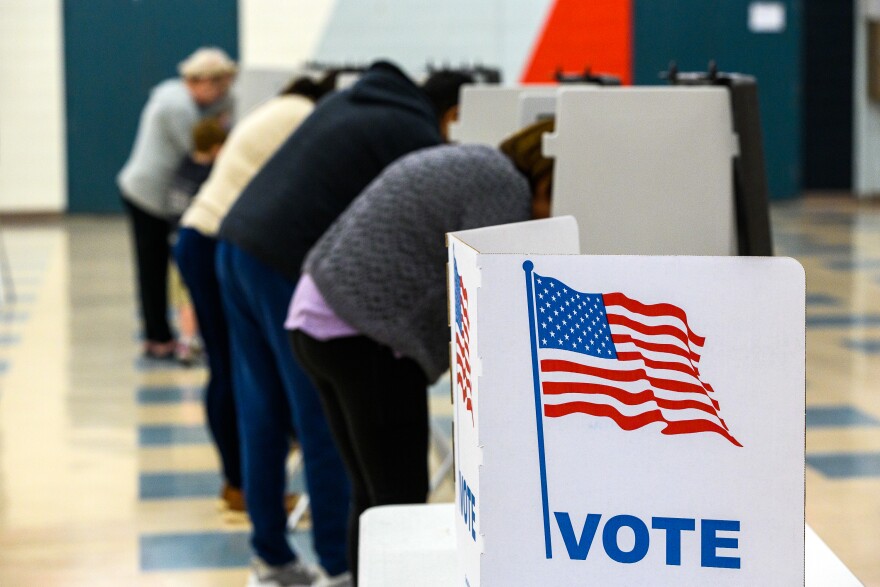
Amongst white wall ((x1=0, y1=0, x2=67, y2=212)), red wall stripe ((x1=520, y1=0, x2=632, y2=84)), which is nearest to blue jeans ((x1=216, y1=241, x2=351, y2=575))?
red wall stripe ((x1=520, y1=0, x2=632, y2=84))

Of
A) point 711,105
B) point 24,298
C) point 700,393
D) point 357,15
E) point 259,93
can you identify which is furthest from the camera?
point 357,15

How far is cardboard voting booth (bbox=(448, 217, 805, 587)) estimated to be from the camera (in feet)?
3.66

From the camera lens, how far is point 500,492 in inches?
44.8

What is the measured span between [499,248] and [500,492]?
9.2 inches

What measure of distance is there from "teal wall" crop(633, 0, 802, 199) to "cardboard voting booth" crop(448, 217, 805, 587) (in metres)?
11.9

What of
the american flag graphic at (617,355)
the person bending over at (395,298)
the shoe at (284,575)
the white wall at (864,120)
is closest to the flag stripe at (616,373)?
the american flag graphic at (617,355)

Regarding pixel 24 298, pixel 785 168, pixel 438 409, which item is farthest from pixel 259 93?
pixel 785 168

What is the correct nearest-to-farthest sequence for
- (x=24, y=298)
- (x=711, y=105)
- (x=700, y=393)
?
(x=700, y=393) < (x=711, y=105) < (x=24, y=298)

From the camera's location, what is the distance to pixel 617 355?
112cm

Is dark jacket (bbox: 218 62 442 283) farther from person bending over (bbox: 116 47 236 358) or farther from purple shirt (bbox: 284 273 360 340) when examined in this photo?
person bending over (bbox: 116 47 236 358)

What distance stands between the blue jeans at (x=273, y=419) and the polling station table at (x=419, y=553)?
1.37 meters

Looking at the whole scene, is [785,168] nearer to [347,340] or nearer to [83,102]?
[83,102]

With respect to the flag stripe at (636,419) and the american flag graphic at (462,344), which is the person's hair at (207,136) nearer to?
the american flag graphic at (462,344)

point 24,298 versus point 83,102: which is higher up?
point 83,102
